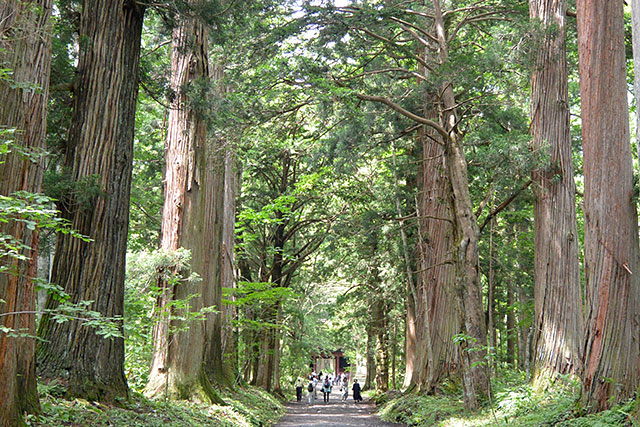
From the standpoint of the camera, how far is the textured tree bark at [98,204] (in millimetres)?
7766

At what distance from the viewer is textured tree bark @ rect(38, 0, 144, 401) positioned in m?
7.77

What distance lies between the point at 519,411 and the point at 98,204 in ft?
25.1

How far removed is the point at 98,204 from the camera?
27.5ft

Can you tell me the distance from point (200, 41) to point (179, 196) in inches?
137

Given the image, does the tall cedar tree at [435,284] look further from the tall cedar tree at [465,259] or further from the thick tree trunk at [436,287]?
the tall cedar tree at [465,259]

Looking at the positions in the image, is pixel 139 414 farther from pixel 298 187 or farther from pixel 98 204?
pixel 298 187

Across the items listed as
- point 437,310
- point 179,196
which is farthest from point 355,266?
point 179,196

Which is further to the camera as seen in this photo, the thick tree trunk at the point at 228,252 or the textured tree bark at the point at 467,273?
the thick tree trunk at the point at 228,252

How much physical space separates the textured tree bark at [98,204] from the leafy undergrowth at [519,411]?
18.6ft

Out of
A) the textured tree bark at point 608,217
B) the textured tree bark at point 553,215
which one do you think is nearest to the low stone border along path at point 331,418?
the textured tree bark at point 553,215

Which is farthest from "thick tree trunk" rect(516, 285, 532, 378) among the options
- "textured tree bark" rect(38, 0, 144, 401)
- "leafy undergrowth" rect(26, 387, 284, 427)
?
"textured tree bark" rect(38, 0, 144, 401)

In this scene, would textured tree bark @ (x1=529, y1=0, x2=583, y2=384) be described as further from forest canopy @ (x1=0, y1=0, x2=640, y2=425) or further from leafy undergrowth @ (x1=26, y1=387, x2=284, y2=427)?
leafy undergrowth @ (x1=26, y1=387, x2=284, y2=427)

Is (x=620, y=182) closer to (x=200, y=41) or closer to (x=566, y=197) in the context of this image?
(x=566, y=197)

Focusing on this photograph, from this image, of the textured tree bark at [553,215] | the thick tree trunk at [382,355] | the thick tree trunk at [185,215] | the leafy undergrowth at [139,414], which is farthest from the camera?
the thick tree trunk at [382,355]
